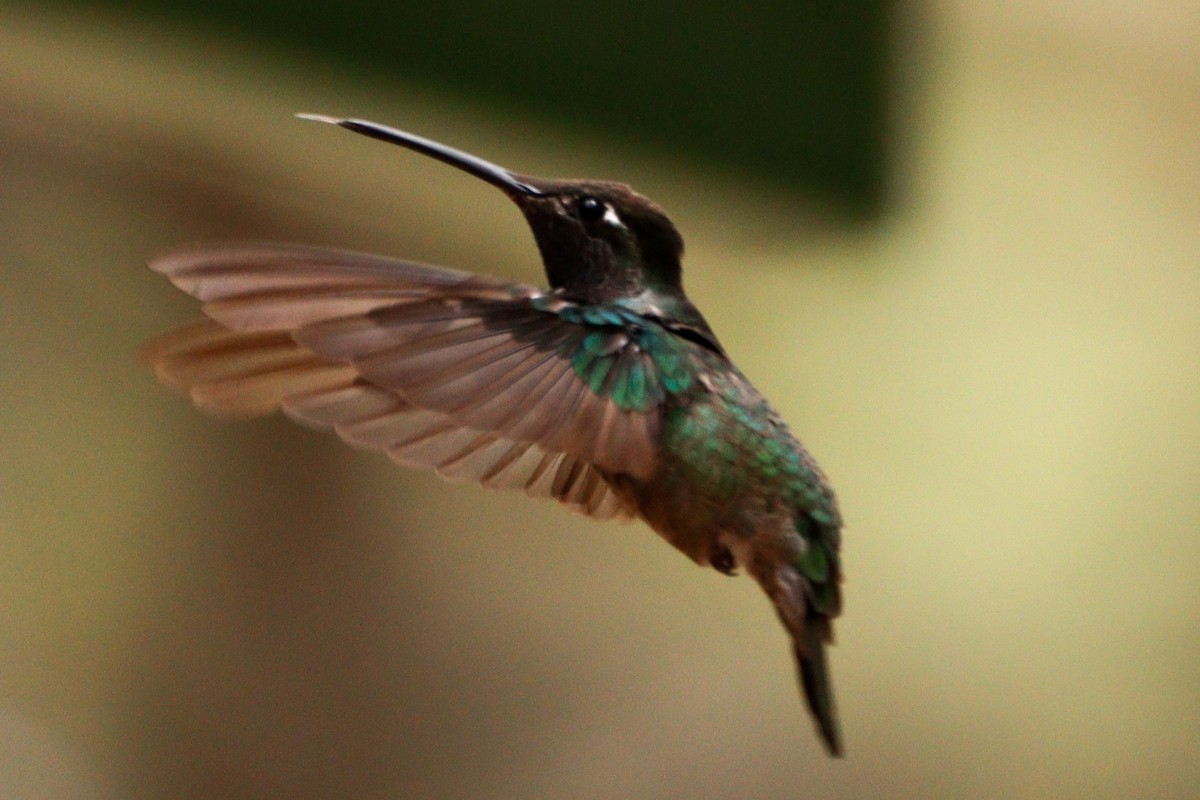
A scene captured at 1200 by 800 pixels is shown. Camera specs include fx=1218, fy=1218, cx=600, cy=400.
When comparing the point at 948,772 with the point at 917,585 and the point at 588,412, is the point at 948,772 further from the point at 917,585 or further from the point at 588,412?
the point at 588,412

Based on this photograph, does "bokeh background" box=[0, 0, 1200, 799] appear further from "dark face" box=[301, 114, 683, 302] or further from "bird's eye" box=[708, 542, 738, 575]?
"bird's eye" box=[708, 542, 738, 575]

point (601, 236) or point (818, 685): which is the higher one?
point (601, 236)

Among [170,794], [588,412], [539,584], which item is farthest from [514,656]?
[588,412]

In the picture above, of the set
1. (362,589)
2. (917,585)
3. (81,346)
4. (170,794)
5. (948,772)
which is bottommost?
(170,794)

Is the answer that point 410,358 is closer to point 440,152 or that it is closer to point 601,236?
point 440,152

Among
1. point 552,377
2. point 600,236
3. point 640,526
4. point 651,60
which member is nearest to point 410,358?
point 552,377
